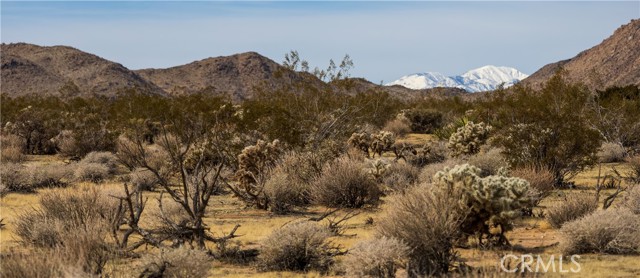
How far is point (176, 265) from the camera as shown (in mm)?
8070

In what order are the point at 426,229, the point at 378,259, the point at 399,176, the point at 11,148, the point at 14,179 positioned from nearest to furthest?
the point at 378,259
the point at 426,229
the point at 399,176
the point at 14,179
the point at 11,148

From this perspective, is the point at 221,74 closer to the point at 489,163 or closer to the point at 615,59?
the point at 615,59

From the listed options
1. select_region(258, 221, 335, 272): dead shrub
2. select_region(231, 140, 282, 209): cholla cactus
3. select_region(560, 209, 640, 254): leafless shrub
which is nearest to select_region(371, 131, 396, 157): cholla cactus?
select_region(231, 140, 282, 209): cholla cactus

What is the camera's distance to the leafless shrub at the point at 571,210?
12.4 metres

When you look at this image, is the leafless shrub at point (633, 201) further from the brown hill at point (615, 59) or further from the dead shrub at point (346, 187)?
the brown hill at point (615, 59)

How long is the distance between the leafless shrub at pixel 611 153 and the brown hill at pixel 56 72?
84.6 meters

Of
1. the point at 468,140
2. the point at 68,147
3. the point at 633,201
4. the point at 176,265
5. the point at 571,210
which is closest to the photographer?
the point at 176,265

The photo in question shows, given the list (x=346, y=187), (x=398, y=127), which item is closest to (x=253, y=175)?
(x=346, y=187)

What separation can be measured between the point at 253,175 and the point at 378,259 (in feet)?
29.4

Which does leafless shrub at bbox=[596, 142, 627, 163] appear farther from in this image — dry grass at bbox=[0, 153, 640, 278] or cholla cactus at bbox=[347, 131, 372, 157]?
cholla cactus at bbox=[347, 131, 372, 157]

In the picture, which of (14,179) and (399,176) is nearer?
(399,176)

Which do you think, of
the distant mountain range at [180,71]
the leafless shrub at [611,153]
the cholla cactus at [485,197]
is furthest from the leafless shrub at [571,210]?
the distant mountain range at [180,71]

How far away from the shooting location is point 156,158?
25.0 meters

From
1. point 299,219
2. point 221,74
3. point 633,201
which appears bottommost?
point 299,219
